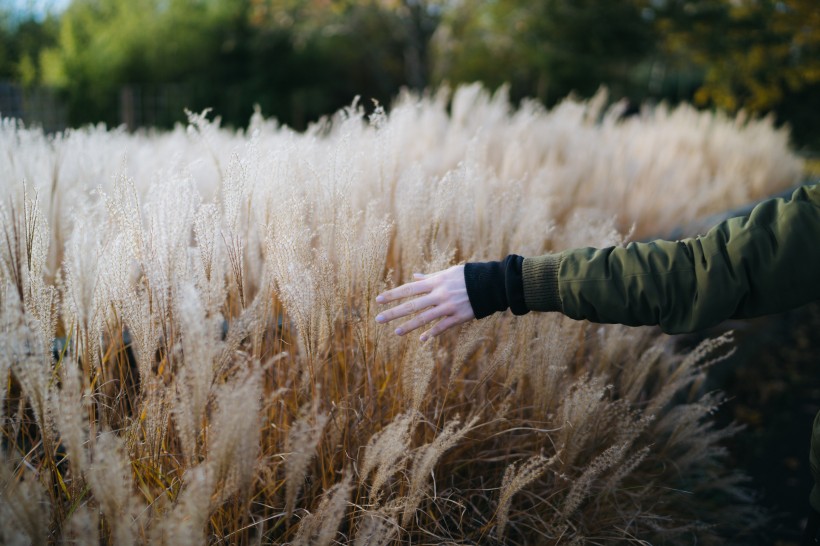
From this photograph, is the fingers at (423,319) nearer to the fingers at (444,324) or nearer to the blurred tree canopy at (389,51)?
the fingers at (444,324)

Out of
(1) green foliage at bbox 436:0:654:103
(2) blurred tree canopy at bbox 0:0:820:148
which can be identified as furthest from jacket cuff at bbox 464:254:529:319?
(1) green foliage at bbox 436:0:654:103

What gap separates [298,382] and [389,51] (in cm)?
1429

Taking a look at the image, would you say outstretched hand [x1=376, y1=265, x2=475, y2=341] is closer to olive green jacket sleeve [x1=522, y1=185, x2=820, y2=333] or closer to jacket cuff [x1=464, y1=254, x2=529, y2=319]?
jacket cuff [x1=464, y1=254, x2=529, y2=319]

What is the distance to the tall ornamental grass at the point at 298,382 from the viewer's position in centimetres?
117

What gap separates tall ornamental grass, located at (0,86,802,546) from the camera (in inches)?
46.1

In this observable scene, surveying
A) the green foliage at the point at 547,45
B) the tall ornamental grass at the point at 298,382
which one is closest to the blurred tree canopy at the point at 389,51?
the green foliage at the point at 547,45

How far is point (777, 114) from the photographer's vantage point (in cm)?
1215

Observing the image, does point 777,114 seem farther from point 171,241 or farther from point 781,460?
point 171,241

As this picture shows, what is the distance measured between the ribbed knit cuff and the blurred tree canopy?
355 inches

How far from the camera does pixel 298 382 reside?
176 centimetres

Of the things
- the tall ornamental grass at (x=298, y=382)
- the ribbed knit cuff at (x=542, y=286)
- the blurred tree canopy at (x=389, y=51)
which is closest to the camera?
the tall ornamental grass at (x=298, y=382)

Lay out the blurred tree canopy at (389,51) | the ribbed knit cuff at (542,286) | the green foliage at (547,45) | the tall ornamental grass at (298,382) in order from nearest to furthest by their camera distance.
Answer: the tall ornamental grass at (298,382), the ribbed knit cuff at (542,286), the blurred tree canopy at (389,51), the green foliage at (547,45)

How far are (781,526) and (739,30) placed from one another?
9541mm

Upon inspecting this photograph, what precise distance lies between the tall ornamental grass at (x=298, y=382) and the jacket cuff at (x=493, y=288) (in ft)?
0.33
